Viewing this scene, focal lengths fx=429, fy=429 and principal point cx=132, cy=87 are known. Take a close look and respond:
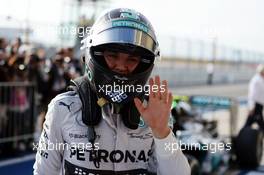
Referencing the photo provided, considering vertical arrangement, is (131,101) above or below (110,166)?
above

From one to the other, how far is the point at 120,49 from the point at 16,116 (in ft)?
15.5

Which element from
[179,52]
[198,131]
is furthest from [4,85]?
[179,52]

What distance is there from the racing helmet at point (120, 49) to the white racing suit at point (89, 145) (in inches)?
4.5

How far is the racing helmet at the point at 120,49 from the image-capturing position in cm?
159

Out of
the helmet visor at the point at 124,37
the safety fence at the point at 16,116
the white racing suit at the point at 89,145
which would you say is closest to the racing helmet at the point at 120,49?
the helmet visor at the point at 124,37

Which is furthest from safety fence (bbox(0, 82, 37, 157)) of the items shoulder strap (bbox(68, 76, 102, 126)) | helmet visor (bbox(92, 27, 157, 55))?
helmet visor (bbox(92, 27, 157, 55))

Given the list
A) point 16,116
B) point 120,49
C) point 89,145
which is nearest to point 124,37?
point 120,49

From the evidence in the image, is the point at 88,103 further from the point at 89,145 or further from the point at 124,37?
the point at 124,37

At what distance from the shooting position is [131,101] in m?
1.64

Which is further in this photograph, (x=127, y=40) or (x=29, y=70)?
(x=29, y=70)

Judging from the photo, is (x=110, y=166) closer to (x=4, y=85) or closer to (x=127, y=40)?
(x=127, y=40)

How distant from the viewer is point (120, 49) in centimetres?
159

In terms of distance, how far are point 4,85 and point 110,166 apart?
14.4 ft

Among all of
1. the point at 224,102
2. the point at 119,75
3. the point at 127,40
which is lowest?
the point at 224,102
